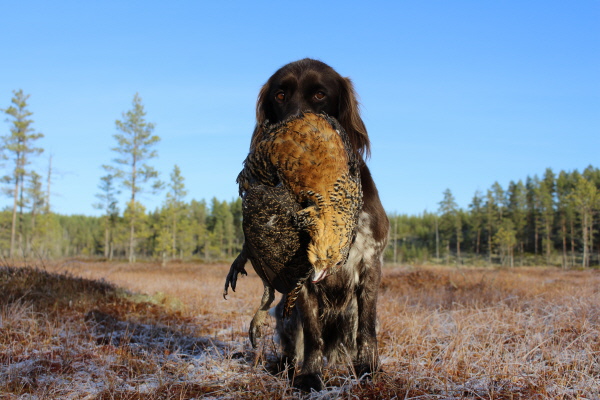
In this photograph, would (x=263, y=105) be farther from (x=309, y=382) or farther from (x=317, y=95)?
(x=309, y=382)

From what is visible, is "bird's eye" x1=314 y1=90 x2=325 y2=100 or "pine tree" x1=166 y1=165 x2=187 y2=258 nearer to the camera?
"bird's eye" x1=314 y1=90 x2=325 y2=100

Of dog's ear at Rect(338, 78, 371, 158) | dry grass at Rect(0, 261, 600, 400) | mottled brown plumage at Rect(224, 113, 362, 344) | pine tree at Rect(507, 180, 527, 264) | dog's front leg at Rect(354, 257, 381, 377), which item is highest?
pine tree at Rect(507, 180, 527, 264)

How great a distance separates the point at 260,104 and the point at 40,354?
2973 millimetres

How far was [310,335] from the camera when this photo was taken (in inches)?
130

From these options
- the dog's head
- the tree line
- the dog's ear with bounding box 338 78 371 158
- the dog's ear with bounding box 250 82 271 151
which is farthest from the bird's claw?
the tree line

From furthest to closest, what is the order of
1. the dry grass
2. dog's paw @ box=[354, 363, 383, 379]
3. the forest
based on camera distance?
the forest, dog's paw @ box=[354, 363, 383, 379], the dry grass

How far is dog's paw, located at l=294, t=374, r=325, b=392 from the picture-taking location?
307cm

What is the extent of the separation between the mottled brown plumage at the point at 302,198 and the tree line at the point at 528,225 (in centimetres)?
6139

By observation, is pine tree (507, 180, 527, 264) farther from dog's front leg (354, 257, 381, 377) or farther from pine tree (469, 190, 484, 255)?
dog's front leg (354, 257, 381, 377)

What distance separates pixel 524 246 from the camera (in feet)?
255

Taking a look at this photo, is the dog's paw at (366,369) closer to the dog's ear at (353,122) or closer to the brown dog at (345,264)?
the brown dog at (345,264)

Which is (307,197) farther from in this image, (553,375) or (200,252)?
(200,252)

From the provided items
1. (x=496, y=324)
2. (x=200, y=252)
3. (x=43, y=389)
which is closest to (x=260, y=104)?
(x=43, y=389)

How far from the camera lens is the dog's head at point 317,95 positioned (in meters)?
3.24
